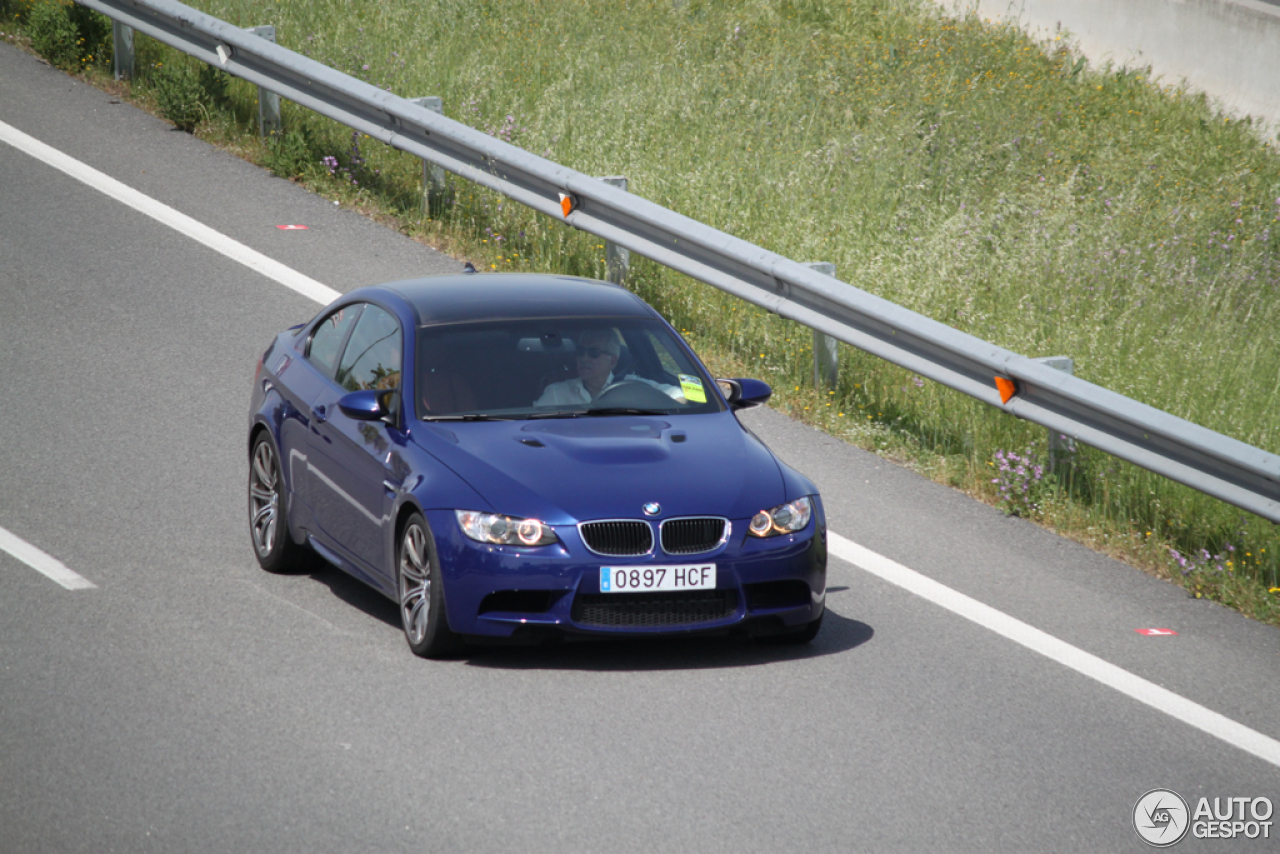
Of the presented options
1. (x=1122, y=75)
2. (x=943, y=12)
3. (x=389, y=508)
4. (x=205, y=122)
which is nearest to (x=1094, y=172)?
(x=1122, y=75)

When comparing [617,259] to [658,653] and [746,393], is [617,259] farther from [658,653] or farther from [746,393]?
[658,653]

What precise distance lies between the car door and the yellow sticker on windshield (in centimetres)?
135

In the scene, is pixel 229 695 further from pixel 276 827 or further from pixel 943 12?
pixel 943 12

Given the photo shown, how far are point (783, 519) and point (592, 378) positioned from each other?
1.29 meters

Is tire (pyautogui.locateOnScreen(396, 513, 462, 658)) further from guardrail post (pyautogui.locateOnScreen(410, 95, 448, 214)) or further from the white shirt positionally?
guardrail post (pyautogui.locateOnScreen(410, 95, 448, 214))

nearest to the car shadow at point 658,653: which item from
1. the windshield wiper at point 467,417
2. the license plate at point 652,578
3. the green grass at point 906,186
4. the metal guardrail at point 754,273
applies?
the license plate at point 652,578

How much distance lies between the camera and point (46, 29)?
669 inches

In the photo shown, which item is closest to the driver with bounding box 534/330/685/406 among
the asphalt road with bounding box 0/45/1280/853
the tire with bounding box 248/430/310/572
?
the asphalt road with bounding box 0/45/1280/853

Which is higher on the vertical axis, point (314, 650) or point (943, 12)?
point (943, 12)

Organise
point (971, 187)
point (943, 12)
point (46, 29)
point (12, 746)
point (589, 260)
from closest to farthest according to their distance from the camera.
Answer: point (12, 746)
point (589, 260)
point (971, 187)
point (46, 29)
point (943, 12)

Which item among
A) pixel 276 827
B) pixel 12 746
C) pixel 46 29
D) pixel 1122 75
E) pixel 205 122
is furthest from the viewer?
pixel 1122 75

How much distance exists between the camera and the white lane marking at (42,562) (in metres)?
7.43

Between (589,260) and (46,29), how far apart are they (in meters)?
7.51

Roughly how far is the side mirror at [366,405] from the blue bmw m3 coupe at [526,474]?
1 cm
